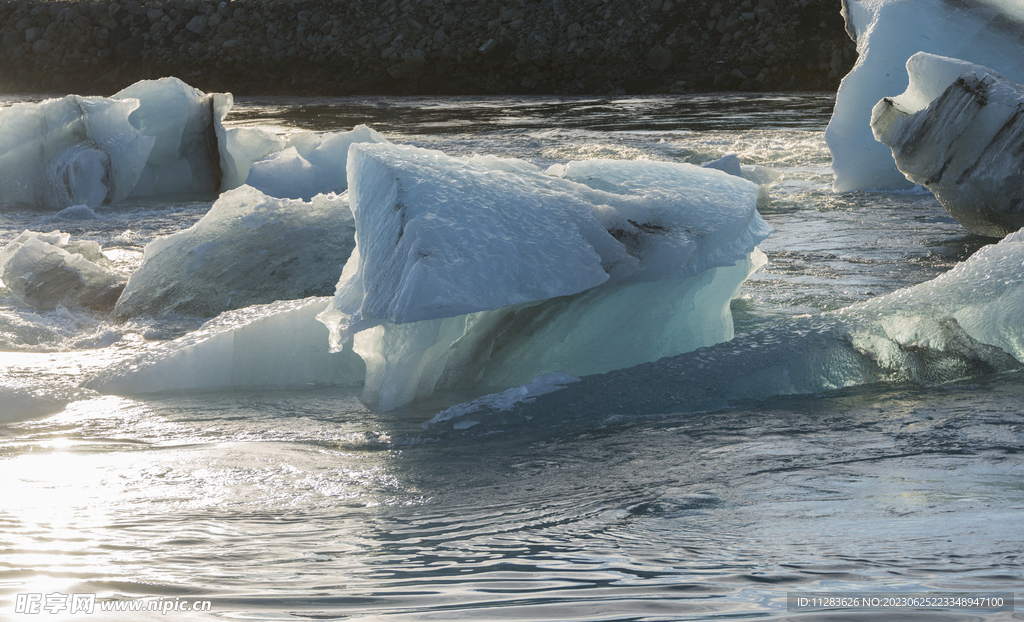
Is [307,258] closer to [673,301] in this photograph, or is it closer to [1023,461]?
[673,301]

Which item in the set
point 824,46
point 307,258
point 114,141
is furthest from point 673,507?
point 824,46

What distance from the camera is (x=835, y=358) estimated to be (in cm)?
321

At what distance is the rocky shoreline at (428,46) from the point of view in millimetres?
21609

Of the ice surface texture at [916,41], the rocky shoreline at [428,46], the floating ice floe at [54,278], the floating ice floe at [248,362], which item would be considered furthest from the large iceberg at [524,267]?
the rocky shoreline at [428,46]

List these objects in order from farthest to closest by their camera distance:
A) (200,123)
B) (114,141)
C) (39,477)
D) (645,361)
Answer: (200,123)
(114,141)
(645,361)
(39,477)

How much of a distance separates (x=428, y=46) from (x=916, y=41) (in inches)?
682

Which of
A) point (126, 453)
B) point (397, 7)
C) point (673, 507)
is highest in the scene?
point (397, 7)

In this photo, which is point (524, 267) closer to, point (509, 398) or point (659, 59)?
point (509, 398)

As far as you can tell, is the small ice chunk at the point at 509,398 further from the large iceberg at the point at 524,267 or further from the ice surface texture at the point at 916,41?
the ice surface texture at the point at 916,41

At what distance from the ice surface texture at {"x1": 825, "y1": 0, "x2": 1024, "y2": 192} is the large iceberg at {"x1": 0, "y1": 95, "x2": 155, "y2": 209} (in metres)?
5.80

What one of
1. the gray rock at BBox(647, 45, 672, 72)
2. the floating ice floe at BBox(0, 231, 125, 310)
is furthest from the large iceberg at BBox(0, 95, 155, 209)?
the gray rock at BBox(647, 45, 672, 72)

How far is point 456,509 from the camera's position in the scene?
218 cm

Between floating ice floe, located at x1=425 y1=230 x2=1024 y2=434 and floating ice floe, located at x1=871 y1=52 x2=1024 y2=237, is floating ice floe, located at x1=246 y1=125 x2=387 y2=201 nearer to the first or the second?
floating ice floe, located at x1=871 y1=52 x2=1024 y2=237

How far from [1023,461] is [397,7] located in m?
24.0
